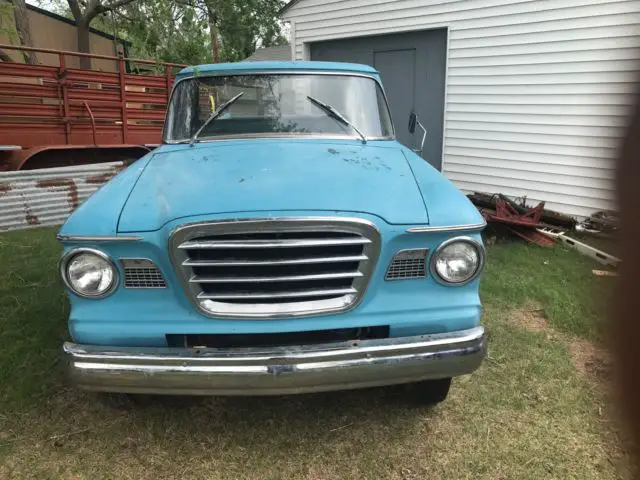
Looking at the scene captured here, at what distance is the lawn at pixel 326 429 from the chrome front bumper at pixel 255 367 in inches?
19.9

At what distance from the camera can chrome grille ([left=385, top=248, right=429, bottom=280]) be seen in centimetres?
244

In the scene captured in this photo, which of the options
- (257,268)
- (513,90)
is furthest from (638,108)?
(513,90)

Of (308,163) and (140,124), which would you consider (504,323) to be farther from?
(140,124)

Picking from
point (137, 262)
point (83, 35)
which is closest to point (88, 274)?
point (137, 262)

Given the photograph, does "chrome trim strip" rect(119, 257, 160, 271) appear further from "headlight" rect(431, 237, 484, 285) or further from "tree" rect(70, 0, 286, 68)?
"tree" rect(70, 0, 286, 68)

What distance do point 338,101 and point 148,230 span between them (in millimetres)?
1945

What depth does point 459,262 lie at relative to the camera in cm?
248

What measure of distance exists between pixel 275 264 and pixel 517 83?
6.09 meters

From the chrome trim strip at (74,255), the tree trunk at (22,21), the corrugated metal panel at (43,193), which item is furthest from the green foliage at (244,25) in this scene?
the chrome trim strip at (74,255)

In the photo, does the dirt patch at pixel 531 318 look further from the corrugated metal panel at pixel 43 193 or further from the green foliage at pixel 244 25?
the green foliage at pixel 244 25

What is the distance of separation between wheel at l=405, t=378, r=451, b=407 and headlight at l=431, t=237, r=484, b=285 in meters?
0.61

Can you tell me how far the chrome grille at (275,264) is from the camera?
228 cm

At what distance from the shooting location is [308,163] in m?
2.90

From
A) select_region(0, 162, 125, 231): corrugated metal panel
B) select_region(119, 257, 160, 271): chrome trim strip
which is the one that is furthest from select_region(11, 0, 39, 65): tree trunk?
select_region(119, 257, 160, 271): chrome trim strip
